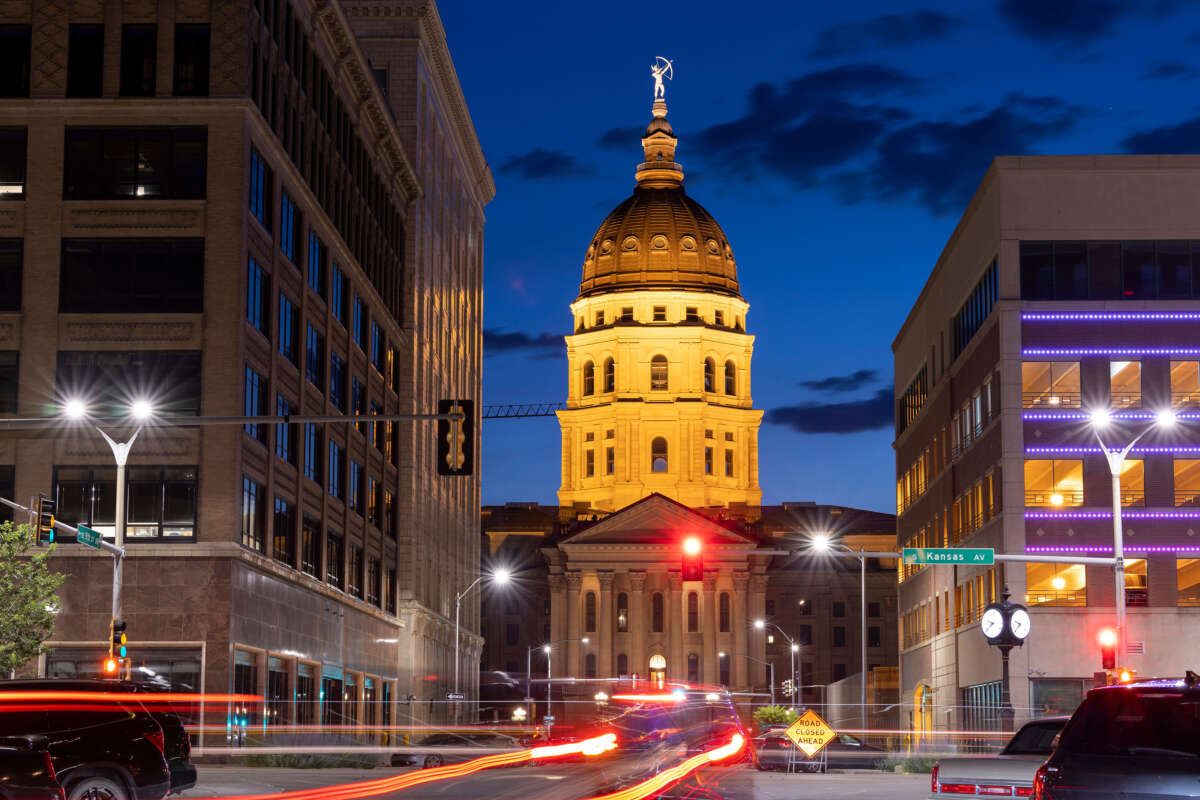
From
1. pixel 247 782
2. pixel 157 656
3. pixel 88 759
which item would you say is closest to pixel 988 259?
pixel 157 656

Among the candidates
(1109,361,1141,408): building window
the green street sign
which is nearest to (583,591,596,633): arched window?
(1109,361,1141,408): building window

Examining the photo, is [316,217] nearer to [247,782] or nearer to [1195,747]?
[247,782]

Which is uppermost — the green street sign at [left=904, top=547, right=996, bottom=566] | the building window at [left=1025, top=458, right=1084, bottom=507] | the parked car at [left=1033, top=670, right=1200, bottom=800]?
the building window at [left=1025, top=458, right=1084, bottom=507]

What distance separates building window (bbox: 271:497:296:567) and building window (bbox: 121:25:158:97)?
48.6 feet

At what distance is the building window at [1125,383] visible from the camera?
212ft

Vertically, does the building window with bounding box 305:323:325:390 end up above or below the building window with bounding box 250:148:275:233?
below

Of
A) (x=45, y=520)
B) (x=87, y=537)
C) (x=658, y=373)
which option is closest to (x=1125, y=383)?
(x=87, y=537)

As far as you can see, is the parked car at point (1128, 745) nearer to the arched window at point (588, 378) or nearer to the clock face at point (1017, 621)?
the clock face at point (1017, 621)

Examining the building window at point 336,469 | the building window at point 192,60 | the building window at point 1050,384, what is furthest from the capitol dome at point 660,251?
the building window at point 192,60

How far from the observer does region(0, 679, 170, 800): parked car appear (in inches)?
795

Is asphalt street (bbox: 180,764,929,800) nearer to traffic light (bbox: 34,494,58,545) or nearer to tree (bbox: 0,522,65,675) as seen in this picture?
tree (bbox: 0,522,65,675)

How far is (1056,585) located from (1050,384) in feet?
24.7

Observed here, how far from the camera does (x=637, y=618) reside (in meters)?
171

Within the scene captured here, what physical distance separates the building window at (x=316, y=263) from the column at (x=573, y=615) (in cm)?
10360
